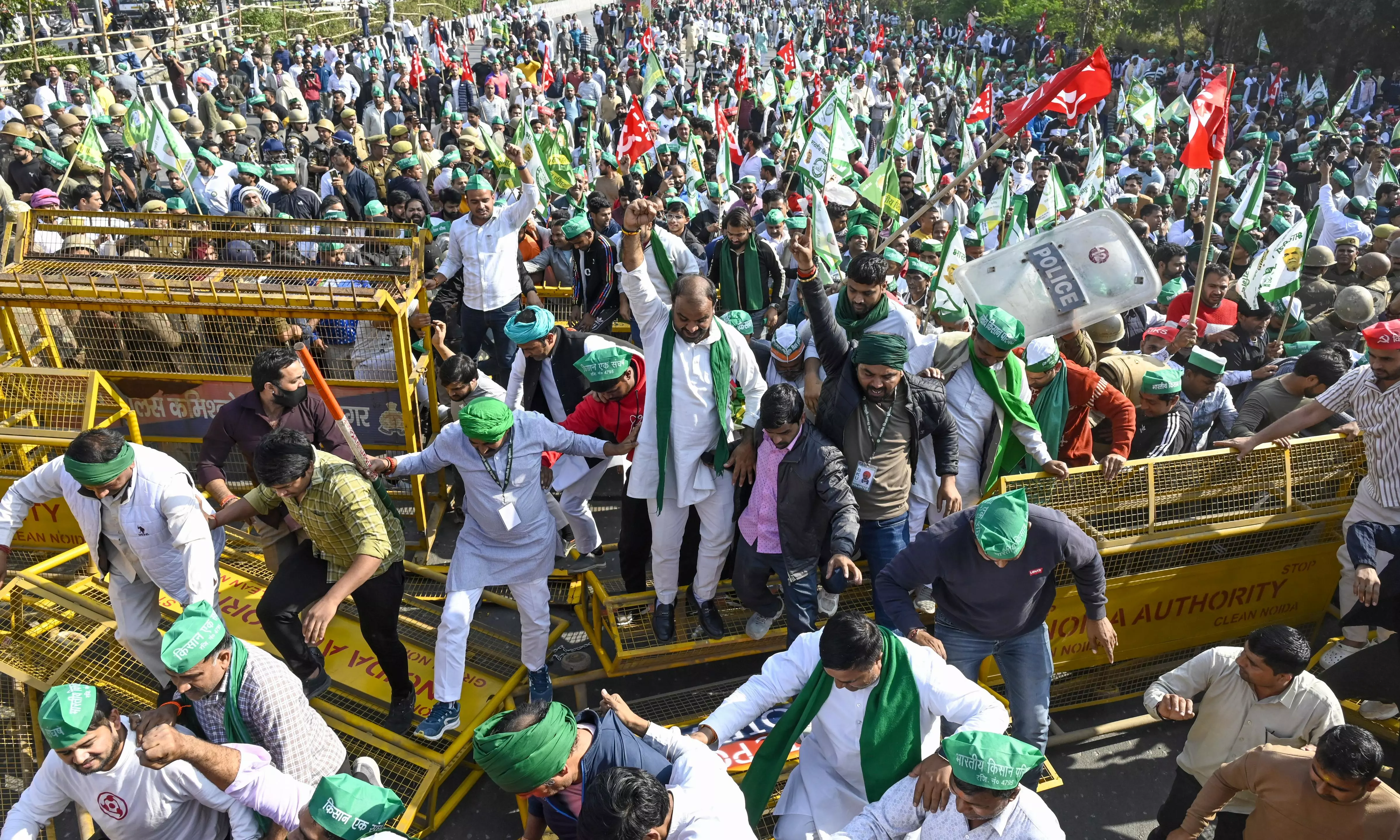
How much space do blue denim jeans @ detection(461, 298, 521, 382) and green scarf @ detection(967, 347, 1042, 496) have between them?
396cm

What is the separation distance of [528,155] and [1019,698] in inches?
340

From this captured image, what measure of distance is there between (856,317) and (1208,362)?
2321 mm

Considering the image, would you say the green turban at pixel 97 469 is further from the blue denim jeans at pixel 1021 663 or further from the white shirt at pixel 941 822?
the blue denim jeans at pixel 1021 663

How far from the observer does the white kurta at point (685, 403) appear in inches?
195

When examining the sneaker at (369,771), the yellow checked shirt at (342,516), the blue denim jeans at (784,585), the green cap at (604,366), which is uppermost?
the green cap at (604,366)

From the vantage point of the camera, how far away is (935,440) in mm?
5086

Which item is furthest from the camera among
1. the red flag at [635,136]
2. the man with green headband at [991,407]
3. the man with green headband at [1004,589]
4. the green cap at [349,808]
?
the red flag at [635,136]

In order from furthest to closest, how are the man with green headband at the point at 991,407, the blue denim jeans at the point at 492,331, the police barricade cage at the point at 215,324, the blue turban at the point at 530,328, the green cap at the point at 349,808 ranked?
the blue denim jeans at the point at 492,331 → the police barricade cage at the point at 215,324 → the blue turban at the point at 530,328 → the man with green headband at the point at 991,407 → the green cap at the point at 349,808

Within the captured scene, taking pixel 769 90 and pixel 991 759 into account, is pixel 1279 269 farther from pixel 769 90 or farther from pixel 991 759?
pixel 769 90

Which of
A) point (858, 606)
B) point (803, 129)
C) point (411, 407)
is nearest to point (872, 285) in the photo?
point (858, 606)

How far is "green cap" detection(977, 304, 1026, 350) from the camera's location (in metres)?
4.91

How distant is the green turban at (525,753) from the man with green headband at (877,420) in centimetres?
208

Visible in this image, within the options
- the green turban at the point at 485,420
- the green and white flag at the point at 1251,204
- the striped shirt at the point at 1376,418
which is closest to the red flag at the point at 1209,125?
the green and white flag at the point at 1251,204

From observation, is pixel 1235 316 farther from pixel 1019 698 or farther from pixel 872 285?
pixel 1019 698
